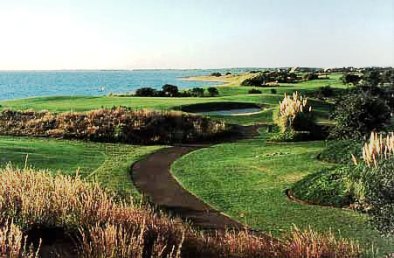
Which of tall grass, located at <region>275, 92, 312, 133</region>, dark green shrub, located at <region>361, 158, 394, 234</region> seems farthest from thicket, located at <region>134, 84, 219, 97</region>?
dark green shrub, located at <region>361, 158, 394, 234</region>

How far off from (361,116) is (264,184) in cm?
471

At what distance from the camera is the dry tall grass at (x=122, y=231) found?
8094mm

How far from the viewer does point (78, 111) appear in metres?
36.2

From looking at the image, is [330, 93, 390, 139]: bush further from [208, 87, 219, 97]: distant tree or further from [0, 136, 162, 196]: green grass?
[208, 87, 219, 97]: distant tree

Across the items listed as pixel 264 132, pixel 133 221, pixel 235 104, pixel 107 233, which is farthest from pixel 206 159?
pixel 235 104

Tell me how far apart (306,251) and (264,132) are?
936 inches

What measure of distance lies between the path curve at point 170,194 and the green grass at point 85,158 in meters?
0.46

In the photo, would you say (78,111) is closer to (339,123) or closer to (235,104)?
(235,104)

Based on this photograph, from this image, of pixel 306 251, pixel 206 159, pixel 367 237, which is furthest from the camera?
pixel 206 159

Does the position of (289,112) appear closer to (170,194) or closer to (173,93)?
(170,194)

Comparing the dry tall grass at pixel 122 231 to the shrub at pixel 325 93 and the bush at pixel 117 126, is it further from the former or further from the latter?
the shrub at pixel 325 93

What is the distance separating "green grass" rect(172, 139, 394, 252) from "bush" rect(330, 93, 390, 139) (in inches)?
60.8

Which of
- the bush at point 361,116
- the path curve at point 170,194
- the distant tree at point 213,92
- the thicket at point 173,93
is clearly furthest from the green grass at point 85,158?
the thicket at point 173,93

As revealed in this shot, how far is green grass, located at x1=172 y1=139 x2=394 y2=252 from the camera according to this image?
13.0m
